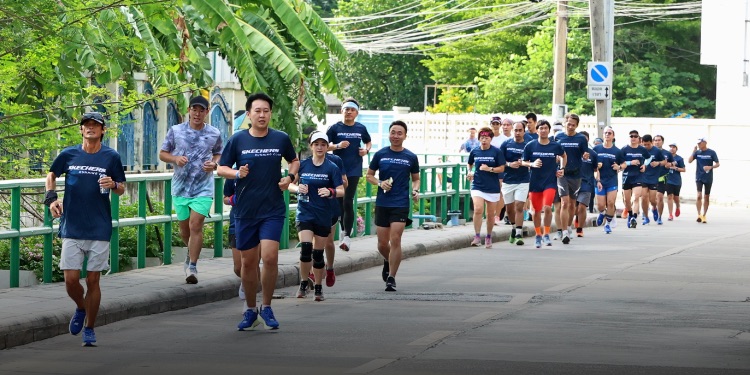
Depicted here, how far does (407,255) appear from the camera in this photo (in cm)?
1980

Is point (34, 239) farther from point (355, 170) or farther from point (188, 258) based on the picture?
point (355, 170)

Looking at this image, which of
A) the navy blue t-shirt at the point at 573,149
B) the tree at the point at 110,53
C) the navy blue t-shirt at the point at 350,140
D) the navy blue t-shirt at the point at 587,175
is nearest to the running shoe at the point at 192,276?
the tree at the point at 110,53

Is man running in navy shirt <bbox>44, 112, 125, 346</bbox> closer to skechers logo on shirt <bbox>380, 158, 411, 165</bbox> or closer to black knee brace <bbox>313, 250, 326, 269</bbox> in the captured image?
black knee brace <bbox>313, 250, 326, 269</bbox>

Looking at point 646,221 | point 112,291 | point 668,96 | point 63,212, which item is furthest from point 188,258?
point 668,96

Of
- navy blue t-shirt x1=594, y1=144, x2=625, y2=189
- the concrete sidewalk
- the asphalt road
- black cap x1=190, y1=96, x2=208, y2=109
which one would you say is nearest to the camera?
the asphalt road

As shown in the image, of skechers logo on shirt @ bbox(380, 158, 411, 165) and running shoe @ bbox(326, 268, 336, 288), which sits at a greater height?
skechers logo on shirt @ bbox(380, 158, 411, 165)

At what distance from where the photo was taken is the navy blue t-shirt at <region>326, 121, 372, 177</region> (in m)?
18.2

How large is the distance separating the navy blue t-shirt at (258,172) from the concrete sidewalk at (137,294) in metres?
1.77

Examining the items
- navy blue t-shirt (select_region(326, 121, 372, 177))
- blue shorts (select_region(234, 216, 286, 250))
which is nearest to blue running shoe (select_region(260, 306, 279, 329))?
blue shorts (select_region(234, 216, 286, 250))

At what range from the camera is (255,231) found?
11.7 m

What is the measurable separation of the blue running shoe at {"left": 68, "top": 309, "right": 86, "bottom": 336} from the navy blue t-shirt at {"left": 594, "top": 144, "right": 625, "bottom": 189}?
1630 cm

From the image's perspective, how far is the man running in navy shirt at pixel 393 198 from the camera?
50.0 ft

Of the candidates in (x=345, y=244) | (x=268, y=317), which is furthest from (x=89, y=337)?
(x=345, y=244)

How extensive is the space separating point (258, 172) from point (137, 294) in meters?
2.30
